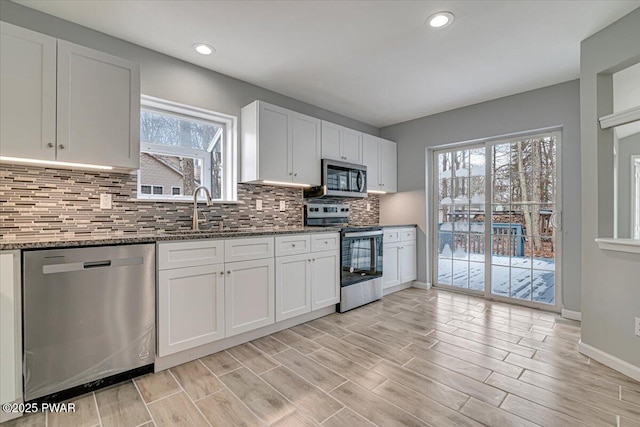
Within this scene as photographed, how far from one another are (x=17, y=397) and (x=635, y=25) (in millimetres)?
4510

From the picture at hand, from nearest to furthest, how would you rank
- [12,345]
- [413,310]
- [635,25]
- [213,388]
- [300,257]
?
[12,345]
[213,388]
[635,25]
[300,257]
[413,310]

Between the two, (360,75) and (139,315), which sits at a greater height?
(360,75)

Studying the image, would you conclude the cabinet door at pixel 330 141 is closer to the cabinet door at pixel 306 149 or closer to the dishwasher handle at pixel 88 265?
the cabinet door at pixel 306 149

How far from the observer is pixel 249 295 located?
Answer: 8.30ft

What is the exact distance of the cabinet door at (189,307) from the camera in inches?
82.4

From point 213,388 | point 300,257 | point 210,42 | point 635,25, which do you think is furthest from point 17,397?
point 635,25

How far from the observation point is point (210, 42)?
2.47 m

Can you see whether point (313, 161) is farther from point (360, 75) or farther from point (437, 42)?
point (437, 42)

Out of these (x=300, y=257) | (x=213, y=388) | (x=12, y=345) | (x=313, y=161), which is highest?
(x=313, y=161)

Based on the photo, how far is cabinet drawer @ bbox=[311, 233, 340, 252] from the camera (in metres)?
3.09

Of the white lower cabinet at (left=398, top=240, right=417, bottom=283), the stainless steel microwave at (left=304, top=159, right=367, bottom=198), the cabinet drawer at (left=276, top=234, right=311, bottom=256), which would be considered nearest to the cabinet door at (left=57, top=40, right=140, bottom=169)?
the cabinet drawer at (left=276, top=234, right=311, bottom=256)

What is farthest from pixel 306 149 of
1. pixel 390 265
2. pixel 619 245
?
pixel 619 245

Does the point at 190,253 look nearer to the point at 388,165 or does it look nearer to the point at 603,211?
the point at 603,211

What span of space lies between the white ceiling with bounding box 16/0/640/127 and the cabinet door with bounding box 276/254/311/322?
187 centimetres
